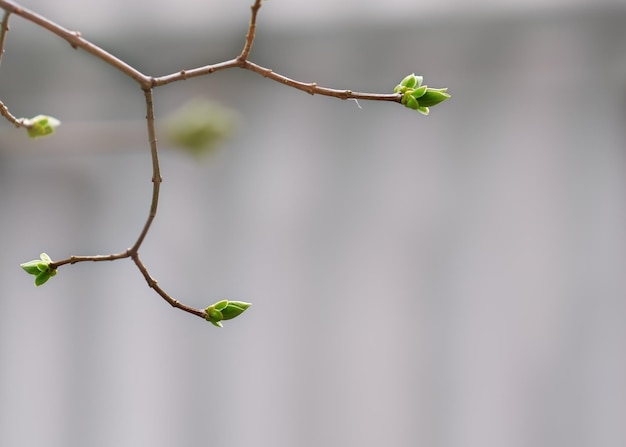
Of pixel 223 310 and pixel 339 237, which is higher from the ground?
pixel 339 237

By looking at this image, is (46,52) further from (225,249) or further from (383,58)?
(383,58)

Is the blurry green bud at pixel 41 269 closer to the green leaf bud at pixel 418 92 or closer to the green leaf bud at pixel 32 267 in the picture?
the green leaf bud at pixel 32 267

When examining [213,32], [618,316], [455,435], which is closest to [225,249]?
[213,32]

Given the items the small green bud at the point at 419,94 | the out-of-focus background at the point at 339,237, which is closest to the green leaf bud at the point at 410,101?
the small green bud at the point at 419,94

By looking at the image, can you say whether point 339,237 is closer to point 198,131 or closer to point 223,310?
point 198,131

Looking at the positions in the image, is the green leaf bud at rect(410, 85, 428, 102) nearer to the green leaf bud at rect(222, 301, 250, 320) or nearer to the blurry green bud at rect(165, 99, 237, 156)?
the green leaf bud at rect(222, 301, 250, 320)

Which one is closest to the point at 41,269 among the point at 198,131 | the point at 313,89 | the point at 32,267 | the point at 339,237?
the point at 32,267

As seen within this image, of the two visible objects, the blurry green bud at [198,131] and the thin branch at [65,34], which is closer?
the thin branch at [65,34]
